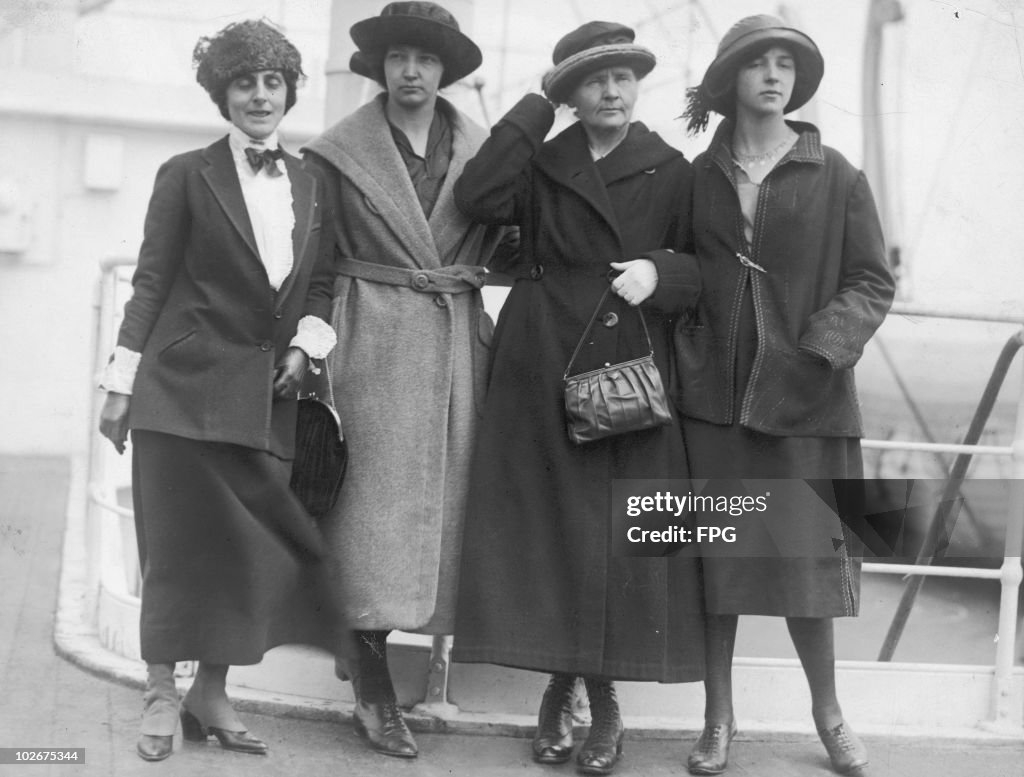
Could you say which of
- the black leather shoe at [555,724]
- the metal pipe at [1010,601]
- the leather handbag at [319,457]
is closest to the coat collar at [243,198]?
the leather handbag at [319,457]

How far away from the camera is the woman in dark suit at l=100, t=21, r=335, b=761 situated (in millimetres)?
2924

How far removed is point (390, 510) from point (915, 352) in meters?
4.02

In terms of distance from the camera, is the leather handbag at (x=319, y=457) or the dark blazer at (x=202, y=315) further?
the leather handbag at (x=319, y=457)

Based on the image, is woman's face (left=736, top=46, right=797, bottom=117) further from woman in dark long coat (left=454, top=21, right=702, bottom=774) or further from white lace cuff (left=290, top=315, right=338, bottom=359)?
white lace cuff (left=290, top=315, right=338, bottom=359)

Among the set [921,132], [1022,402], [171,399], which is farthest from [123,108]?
[1022,402]

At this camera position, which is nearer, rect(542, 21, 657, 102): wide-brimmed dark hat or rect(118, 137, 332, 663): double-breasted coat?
rect(118, 137, 332, 663): double-breasted coat

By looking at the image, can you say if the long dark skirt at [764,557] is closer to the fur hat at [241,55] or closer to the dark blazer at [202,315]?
the dark blazer at [202,315]

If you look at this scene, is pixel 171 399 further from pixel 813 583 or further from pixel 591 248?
pixel 813 583

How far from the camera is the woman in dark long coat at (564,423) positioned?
3055mm

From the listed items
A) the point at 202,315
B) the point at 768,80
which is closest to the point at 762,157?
the point at 768,80

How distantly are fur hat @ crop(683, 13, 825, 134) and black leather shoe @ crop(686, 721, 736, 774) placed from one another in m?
1.64

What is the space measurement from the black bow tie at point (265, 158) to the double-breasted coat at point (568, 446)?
47 centimetres

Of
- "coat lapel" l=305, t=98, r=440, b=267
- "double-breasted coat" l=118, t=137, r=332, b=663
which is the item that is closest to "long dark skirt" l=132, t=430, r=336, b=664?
"double-breasted coat" l=118, t=137, r=332, b=663

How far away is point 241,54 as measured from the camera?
295 centimetres
